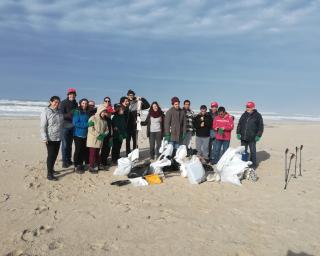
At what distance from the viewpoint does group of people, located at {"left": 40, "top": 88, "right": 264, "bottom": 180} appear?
289 inches

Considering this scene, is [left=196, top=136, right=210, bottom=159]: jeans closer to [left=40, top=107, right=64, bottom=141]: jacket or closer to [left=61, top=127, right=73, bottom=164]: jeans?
[left=61, top=127, right=73, bottom=164]: jeans

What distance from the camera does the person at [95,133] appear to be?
24.0 feet

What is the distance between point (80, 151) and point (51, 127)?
3.88 ft

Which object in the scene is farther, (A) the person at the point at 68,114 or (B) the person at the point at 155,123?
(B) the person at the point at 155,123

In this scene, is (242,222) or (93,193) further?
(93,193)

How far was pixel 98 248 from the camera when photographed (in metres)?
3.87

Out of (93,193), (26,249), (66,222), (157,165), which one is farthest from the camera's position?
(157,165)

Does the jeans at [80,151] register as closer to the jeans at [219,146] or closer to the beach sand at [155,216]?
the beach sand at [155,216]

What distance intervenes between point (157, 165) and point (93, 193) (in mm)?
1755

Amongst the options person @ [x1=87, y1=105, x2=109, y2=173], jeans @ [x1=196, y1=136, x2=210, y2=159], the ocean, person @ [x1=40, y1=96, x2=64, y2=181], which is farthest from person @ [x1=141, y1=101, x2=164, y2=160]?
the ocean

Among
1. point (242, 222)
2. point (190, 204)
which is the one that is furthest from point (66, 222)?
point (242, 222)

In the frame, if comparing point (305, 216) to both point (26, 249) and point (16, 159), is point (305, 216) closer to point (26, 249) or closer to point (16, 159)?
point (26, 249)

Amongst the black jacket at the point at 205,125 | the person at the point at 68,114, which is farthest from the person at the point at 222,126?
the person at the point at 68,114

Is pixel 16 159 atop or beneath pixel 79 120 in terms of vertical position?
beneath
